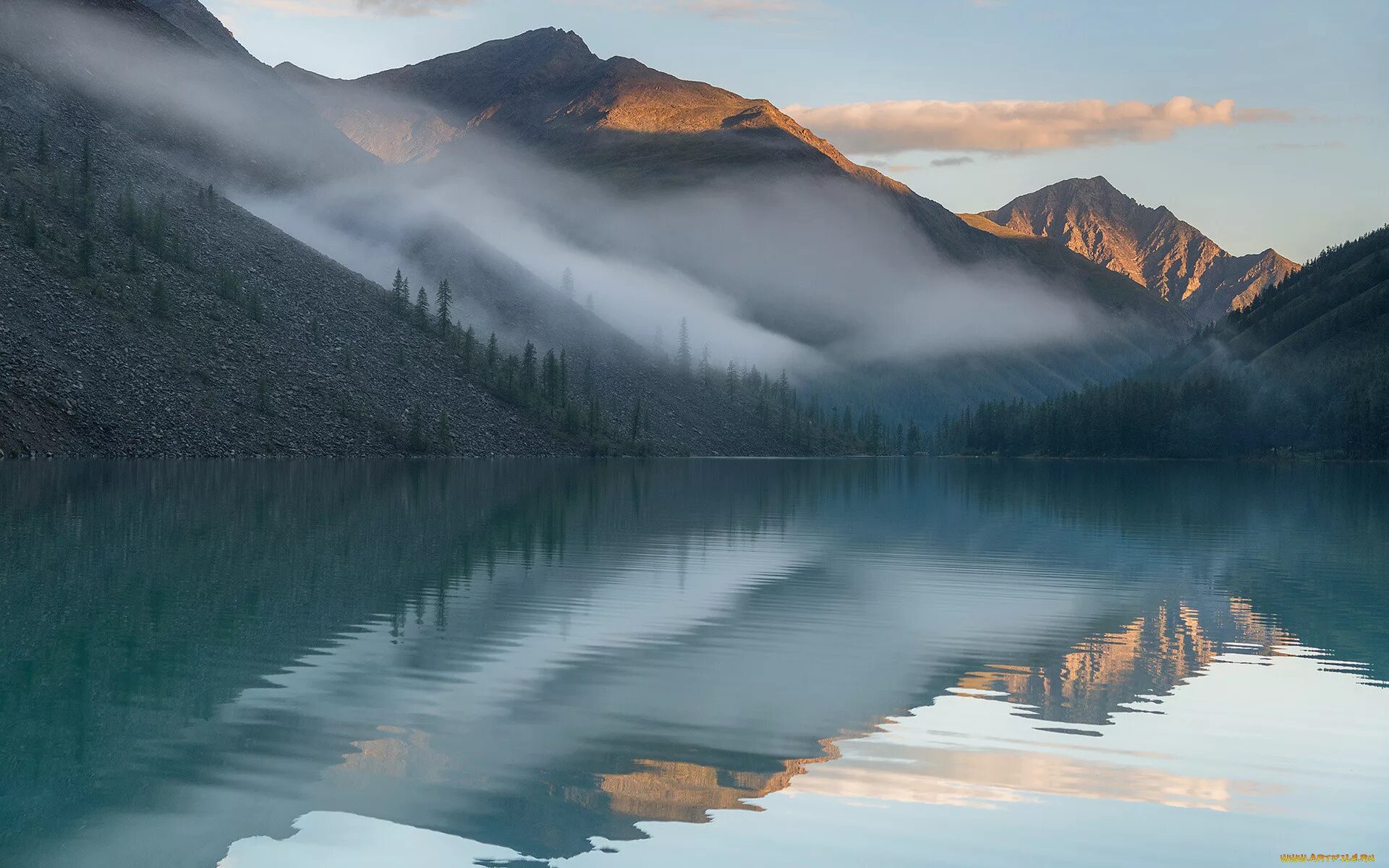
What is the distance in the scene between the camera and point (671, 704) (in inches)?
859

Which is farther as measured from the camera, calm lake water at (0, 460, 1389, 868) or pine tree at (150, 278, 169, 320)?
pine tree at (150, 278, 169, 320)

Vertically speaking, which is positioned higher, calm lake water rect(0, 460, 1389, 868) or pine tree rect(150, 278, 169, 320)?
pine tree rect(150, 278, 169, 320)

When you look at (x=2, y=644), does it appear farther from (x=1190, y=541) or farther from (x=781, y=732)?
(x=1190, y=541)

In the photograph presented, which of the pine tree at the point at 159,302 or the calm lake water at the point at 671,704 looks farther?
the pine tree at the point at 159,302

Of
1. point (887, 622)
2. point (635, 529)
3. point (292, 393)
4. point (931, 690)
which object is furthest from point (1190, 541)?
point (292, 393)

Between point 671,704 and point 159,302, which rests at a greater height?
point 159,302

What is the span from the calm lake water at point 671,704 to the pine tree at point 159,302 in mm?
153773

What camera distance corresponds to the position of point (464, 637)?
2792 cm

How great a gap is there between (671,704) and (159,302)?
19088 cm

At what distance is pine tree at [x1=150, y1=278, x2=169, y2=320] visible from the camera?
620 ft

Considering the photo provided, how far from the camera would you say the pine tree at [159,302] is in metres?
189

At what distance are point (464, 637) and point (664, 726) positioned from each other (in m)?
9.27

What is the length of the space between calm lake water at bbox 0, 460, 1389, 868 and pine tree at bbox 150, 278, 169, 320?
154 m

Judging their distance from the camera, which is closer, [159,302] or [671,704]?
[671,704]
